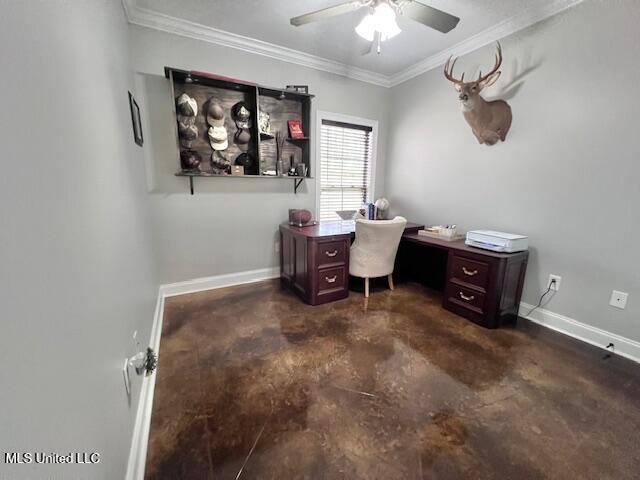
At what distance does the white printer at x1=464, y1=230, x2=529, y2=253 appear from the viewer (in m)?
2.07

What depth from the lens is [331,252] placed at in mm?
2484

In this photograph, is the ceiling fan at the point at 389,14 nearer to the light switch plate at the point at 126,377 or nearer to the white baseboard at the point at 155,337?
the light switch plate at the point at 126,377

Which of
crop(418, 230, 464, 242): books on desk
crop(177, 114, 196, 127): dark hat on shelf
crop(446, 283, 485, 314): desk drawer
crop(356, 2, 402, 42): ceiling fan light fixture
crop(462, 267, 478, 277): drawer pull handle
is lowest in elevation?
crop(446, 283, 485, 314): desk drawer

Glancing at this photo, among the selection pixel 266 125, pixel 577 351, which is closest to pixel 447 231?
pixel 577 351

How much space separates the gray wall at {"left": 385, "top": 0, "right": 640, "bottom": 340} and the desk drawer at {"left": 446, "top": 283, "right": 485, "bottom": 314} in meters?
0.56

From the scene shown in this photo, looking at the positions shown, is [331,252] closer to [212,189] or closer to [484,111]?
A: [212,189]

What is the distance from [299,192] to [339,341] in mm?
1881

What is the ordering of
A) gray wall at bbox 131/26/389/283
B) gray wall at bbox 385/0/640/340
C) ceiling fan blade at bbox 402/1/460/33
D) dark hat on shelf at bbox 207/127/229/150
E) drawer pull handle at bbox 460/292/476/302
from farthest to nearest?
1. dark hat on shelf at bbox 207/127/229/150
2. gray wall at bbox 131/26/389/283
3. drawer pull handle at bbox 460/292/476/302
4. gray wall at bbox 385/0/640/340
5. ceiling fan blade at bbox 402/1/460/33

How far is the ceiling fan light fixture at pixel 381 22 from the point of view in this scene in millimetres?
1625

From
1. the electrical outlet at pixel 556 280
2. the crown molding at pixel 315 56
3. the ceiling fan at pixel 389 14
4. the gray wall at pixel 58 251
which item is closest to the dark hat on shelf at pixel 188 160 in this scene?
the crown molding at pixel 315 56

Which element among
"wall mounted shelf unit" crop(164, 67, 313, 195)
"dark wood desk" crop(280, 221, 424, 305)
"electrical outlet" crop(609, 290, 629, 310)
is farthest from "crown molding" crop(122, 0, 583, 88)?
"electrical outlet" crop(609, 290, 629, 310)

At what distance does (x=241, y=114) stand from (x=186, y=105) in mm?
496

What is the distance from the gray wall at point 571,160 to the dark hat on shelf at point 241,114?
223 cm

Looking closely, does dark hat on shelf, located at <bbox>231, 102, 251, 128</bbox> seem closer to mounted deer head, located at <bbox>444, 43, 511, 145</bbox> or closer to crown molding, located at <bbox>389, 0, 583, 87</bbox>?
mounted deer head, located at <bbox>444, 43, 511, 145</bbox>
